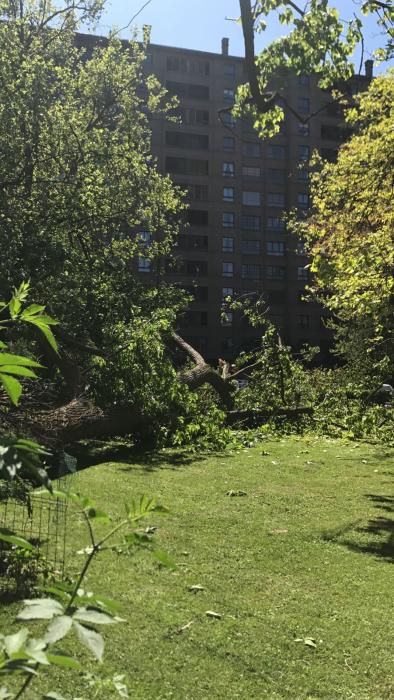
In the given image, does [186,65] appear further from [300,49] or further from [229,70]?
Result: [300,49]

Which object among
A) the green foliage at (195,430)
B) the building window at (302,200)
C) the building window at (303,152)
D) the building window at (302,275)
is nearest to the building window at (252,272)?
the building window at (302,275)

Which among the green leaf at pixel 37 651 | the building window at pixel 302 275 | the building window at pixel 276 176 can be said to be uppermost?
the building window at pixel 276 176

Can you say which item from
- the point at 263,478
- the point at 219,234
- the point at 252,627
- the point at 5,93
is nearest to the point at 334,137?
the point at 219,234

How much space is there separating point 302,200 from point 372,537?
60.9 meters

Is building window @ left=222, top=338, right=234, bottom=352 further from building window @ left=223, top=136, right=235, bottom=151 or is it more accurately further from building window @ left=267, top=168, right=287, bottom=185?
building window @ left=223, top=136, right=235, bottom=151

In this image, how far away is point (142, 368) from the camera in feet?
37.9

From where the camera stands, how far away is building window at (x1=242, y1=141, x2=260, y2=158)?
62.5 meters

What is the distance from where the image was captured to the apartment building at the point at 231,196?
59.9 metres

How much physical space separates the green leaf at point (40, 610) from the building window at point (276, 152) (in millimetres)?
65608

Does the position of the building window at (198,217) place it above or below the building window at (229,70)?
below

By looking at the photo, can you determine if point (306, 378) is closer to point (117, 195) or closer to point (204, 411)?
point (204, 411)

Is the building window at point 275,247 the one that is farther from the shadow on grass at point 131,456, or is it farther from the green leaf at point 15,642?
the green leaf at point 15,642

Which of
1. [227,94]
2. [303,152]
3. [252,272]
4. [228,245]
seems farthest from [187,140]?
[252,272]

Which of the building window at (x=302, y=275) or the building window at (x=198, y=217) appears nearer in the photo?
the building window at (x=198, y=217)
